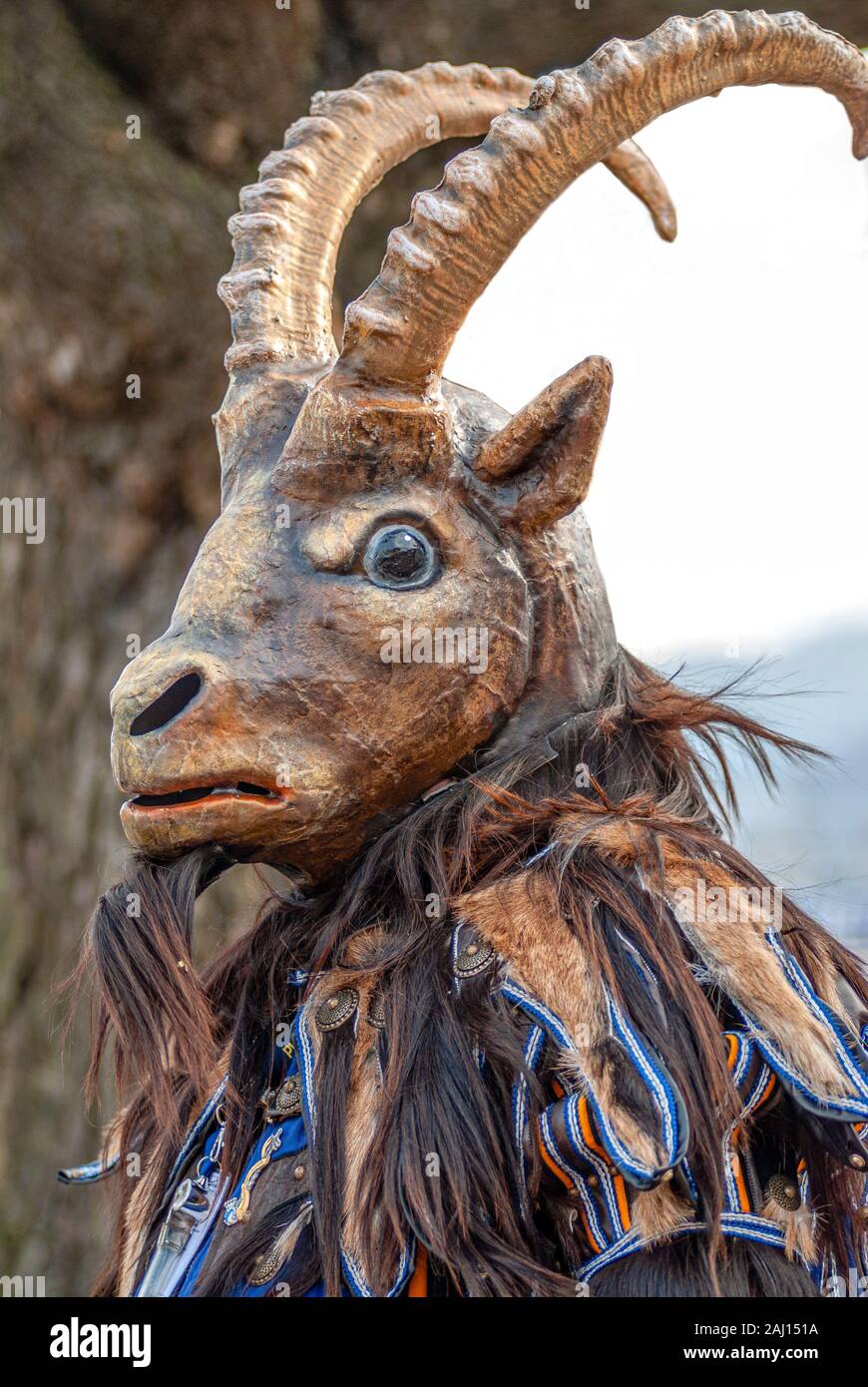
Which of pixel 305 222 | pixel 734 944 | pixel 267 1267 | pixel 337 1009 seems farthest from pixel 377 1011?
pixel 305 222

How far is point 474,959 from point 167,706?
468 mm

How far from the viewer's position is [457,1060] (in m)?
1.50

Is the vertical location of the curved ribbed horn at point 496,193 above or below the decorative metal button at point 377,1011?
above

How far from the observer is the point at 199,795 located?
1589mm

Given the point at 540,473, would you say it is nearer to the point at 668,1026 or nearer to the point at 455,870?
the point at 455,870

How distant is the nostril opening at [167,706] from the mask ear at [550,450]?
48cm

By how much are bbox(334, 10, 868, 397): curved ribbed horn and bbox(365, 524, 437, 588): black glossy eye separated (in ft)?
0.60

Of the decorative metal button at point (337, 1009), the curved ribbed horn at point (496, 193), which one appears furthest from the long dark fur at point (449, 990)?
the curved ribbed horn at point (496, 193)

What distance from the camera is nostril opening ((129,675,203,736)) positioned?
1570 mm

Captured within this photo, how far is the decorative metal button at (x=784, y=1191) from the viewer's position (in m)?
1.46

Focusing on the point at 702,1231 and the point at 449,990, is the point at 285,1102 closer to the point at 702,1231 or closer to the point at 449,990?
the point at 449,990

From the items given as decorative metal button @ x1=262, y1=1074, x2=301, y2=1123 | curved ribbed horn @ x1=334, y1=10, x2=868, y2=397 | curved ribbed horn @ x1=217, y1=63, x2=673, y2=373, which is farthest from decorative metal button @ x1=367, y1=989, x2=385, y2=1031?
curved ribbed horn @ x1=217, y1=63, x2=673, y2=373

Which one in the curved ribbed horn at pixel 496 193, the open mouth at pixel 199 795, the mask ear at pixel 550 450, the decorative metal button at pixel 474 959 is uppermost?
the curved ribbed horn at pixel 496 193

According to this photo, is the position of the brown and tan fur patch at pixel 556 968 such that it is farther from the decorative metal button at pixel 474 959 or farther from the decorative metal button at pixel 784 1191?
the decorative metal button at pixel 784 1191
